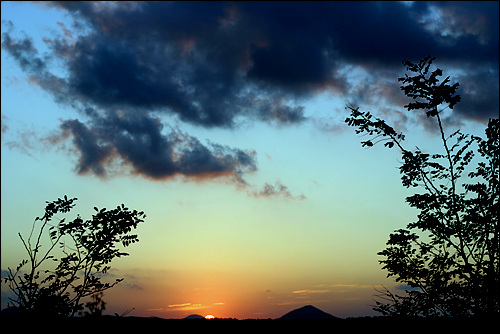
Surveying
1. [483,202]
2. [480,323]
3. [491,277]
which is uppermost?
[483,202]

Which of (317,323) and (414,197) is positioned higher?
(414,197)

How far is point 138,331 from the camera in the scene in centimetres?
1148

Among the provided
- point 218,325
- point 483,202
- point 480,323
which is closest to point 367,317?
point 480,323

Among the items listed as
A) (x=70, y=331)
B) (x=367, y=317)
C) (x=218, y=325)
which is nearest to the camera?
(x=70, y=331)

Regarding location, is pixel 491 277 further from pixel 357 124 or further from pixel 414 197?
pixel 357 124

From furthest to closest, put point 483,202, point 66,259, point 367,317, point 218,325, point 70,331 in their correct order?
point 483,202, point 66,259, point 367,317, point 218,325, point 70,331

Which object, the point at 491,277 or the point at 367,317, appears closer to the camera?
the point at 367,317

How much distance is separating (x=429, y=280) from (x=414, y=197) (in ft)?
10.4

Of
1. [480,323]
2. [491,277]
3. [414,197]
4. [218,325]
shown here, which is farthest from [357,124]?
[218,325]

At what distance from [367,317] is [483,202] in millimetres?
7341

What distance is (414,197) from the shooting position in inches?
714

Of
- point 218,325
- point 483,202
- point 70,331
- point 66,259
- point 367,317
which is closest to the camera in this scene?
point 70,331

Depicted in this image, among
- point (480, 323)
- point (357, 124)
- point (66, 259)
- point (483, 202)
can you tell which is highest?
point (357, 124)

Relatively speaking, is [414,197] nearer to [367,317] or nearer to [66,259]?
[367,317]
